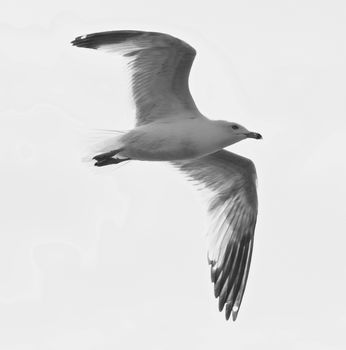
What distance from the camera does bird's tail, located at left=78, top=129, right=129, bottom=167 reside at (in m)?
9.76

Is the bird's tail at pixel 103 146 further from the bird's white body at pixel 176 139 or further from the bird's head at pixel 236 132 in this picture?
the bird's head at pixel 236 132

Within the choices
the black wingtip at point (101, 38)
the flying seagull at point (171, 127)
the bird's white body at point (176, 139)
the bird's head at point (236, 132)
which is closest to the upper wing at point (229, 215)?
the flying seagull at point (171, 127)

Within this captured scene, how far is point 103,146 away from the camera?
984cm

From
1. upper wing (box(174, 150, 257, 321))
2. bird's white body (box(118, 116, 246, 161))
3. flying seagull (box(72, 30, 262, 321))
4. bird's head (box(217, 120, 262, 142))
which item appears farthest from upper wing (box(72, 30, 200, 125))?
Answer: upper wing (box(174, 150, 257, 321))

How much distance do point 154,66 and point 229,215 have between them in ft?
7.24

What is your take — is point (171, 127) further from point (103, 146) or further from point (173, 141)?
point (103, 146)

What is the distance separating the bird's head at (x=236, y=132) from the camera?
9.62m

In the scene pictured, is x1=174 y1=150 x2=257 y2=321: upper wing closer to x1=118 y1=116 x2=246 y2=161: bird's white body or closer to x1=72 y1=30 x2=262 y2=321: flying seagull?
x1=72 y1=30 x2=262 y2=321: flying seagull

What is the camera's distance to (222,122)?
31.9ft

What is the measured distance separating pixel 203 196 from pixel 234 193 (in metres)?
0.38

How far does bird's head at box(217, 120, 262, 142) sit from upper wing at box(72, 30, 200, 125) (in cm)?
34

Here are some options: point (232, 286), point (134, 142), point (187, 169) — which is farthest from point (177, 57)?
point (232, 286)

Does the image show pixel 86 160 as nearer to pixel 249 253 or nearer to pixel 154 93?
pixel 154 93

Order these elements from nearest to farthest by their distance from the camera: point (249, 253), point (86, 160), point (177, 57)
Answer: point (177, 57), point (86, 160), point (249, 253)
